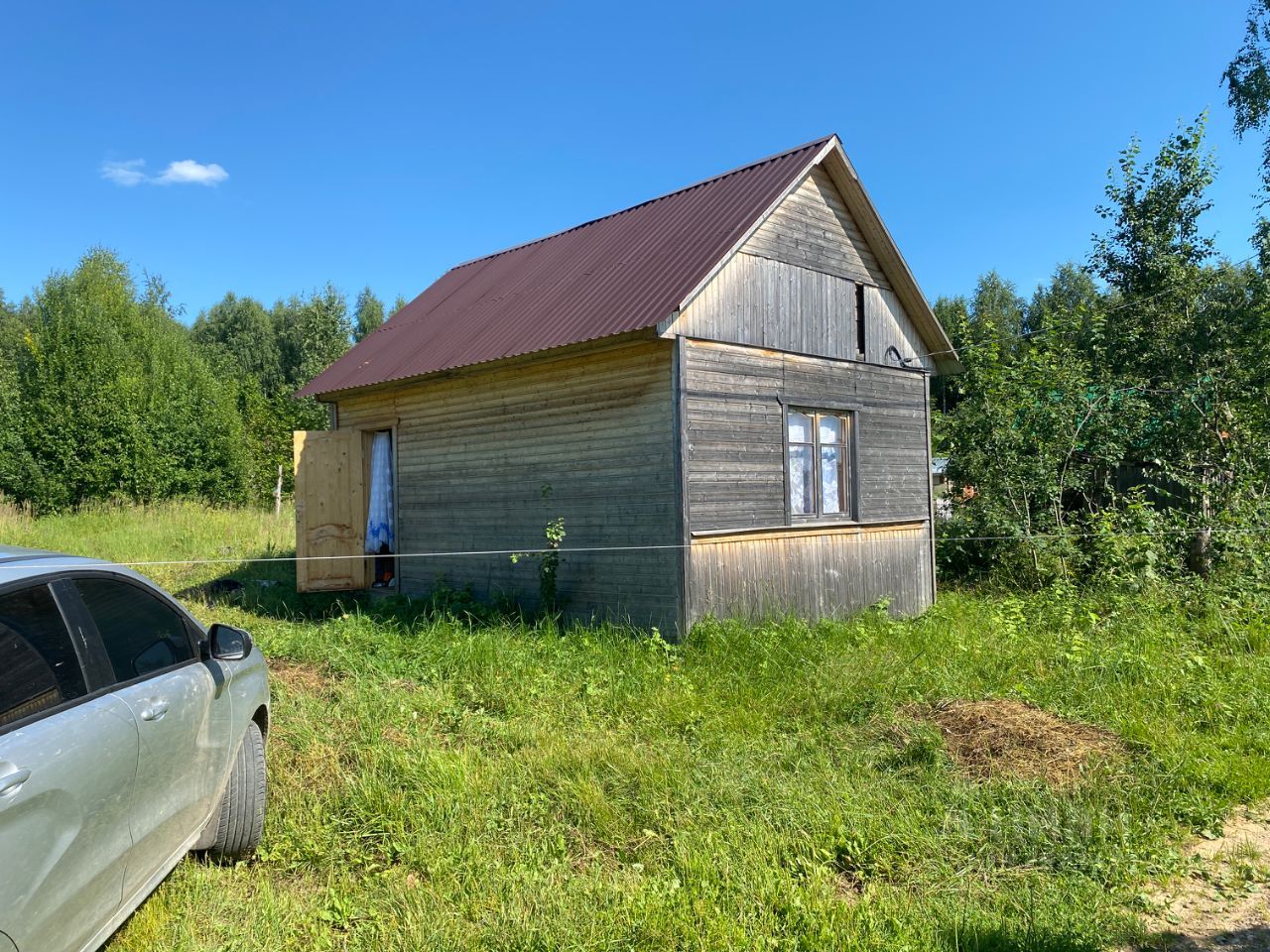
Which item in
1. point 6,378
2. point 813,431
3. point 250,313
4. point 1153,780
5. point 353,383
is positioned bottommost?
point 1153,780

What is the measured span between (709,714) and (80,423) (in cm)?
2446

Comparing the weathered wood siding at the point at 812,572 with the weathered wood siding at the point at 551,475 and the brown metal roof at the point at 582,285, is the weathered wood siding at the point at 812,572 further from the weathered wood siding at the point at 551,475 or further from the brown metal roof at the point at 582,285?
the brown metal roof at the point at 582,285

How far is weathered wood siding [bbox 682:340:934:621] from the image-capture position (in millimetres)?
9000

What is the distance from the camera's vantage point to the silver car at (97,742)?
7.89 ft

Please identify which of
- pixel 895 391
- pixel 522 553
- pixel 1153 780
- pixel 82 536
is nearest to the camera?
pixel 1153 780

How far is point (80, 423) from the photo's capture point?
24.0 metres

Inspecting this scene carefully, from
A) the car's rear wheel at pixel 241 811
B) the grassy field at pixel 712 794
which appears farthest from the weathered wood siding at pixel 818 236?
the car's rear wheel at pixel 241 811

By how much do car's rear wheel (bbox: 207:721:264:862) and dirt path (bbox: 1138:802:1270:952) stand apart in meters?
4.19

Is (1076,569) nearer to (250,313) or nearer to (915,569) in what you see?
(915,569)

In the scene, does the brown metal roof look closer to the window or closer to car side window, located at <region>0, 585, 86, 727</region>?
the window

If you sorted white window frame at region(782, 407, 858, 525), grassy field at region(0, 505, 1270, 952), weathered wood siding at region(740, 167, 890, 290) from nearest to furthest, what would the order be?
grassy field at region(0, 505, 1270, 952) → white window frame at region(782, 407, 858, 525) → weathered wood siding at region(740, 167, 890, 290)

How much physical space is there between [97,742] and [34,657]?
13.5 inches

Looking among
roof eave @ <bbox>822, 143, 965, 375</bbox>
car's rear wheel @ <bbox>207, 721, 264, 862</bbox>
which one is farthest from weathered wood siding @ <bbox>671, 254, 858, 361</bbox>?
car's rear wheel @ <bbox>207, 721, 264, 862</bbox>

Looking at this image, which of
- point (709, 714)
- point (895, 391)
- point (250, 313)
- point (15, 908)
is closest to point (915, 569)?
point (895, 391)
